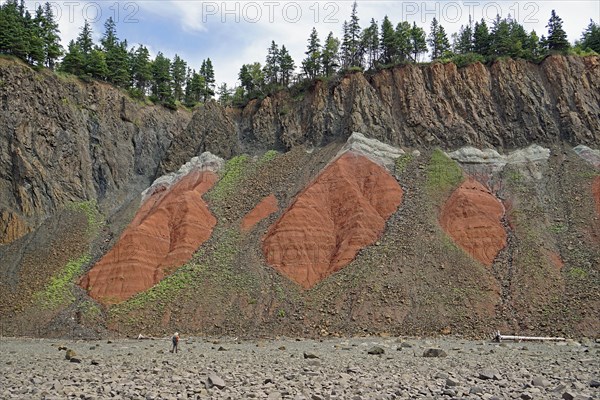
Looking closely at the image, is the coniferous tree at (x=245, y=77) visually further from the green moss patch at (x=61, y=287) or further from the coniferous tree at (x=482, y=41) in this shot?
the green moss patch at (x=61, y=287)

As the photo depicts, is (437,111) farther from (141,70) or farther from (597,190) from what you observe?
(141,70)

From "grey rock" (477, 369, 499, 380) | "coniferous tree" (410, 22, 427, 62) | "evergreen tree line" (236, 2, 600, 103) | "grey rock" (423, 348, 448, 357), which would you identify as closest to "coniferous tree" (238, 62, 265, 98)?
"evergreen tree line" (236, 2, 600, 103)

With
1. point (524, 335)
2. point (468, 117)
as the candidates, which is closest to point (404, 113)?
point (468, 117)

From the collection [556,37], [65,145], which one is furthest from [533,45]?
[65,145]

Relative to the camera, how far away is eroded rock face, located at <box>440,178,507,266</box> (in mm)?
39531

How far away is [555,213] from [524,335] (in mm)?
15395

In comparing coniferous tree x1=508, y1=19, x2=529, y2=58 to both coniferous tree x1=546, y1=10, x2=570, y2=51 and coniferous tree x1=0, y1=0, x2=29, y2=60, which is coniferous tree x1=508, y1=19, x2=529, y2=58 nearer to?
coniferous tree x1=546, y1=10, x2=570, y2=51

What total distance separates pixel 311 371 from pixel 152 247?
29.1 metres

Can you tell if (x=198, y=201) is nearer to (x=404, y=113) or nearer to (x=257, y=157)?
(x=257, y=157)

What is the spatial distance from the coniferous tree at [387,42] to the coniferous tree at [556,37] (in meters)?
18.3

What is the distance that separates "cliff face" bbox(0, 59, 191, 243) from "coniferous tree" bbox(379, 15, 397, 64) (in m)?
30.7

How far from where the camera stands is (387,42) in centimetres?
6375

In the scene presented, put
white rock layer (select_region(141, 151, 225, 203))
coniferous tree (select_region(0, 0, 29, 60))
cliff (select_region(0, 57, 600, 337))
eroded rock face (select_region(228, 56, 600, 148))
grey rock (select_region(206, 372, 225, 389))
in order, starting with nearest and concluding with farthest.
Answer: grey rock (select_region(206, 372, 225, 389)) < cliff (select_region(0, 57, 600, 337)) < eroded rock face (select_region(228, 56, 600, 148)) < white rock layer (select_region(141, 151, 225, 203)) < coniferous tree (select_region(0, 0, 29, 60))

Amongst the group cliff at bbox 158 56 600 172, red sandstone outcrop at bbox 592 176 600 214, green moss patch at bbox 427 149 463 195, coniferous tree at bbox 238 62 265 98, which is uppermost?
coniferous tree at bbox 238 62 265 98
